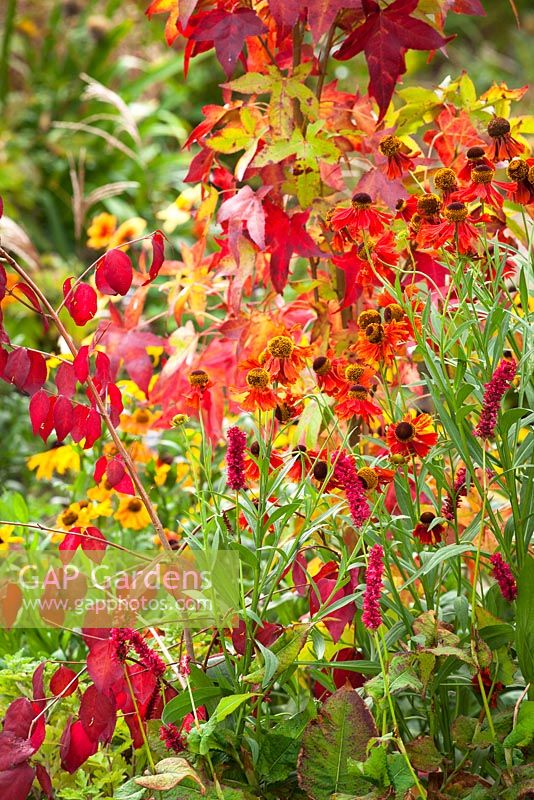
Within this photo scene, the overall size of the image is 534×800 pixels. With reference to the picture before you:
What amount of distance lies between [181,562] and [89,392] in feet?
0.77

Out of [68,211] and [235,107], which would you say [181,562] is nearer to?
[235,107]

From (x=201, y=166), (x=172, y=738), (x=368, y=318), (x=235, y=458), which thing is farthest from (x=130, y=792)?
(x=201, y=166)

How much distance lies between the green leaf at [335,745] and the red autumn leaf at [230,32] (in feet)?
2.63

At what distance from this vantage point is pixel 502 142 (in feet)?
3.81

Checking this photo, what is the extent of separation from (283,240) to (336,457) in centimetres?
51

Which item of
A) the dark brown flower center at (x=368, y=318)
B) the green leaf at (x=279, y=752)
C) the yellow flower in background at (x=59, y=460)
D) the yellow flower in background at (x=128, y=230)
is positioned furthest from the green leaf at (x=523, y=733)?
the yellow flower in background at (x=128, y=230)

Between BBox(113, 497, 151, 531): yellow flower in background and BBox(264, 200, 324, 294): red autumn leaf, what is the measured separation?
506 mm

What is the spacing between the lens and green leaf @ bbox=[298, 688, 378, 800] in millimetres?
992

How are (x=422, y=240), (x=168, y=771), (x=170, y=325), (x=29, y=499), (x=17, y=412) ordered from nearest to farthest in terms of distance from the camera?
(x=168, y=771) → (x=422, y=240) → (x=29, y=499) → (x=17, y=412) → (x=170, y=325)

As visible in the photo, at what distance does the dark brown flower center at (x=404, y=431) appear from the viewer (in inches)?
41.8

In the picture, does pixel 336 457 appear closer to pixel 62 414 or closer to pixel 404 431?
pixel 404 431

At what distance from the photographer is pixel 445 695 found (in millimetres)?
1137

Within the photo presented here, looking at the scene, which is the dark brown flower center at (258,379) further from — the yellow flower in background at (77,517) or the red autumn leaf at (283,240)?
the yellow flower in background at (77,517)

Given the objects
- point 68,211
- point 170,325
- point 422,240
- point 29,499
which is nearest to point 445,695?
point 422,240
